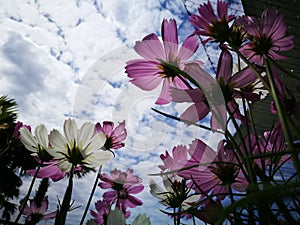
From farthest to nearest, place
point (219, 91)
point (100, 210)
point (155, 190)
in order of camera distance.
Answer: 1. point (100, 210)
2. point (155, 190)
3. point (219, 91)

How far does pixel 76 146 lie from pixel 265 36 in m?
0.24

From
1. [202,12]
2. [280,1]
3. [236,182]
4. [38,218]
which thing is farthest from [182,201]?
[280,1]

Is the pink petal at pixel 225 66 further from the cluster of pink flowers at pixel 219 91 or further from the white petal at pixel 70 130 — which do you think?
the white petal at pixel 70 130

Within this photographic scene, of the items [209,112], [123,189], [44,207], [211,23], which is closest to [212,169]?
[209,112]

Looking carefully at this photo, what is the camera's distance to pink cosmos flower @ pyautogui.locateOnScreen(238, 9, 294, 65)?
303 mm

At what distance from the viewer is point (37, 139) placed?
0.37m

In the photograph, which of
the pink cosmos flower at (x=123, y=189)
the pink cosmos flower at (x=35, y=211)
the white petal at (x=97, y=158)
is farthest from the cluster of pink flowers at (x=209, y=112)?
the pink cosmos flower at (x=35, y=211)

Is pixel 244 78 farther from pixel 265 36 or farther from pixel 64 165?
pixel 64 165

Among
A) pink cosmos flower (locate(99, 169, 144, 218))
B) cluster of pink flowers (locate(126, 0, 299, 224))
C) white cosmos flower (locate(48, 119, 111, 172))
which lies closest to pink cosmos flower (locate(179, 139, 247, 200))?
cluster of pink flowers (locate(126, 0, 299, 224))

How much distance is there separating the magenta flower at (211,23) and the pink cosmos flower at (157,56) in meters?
0.04

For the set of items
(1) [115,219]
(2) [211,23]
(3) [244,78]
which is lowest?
(1) [115,219]

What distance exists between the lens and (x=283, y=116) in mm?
149

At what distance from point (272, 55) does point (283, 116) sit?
0.74 feet

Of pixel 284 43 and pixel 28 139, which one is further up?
pixel 284 43
